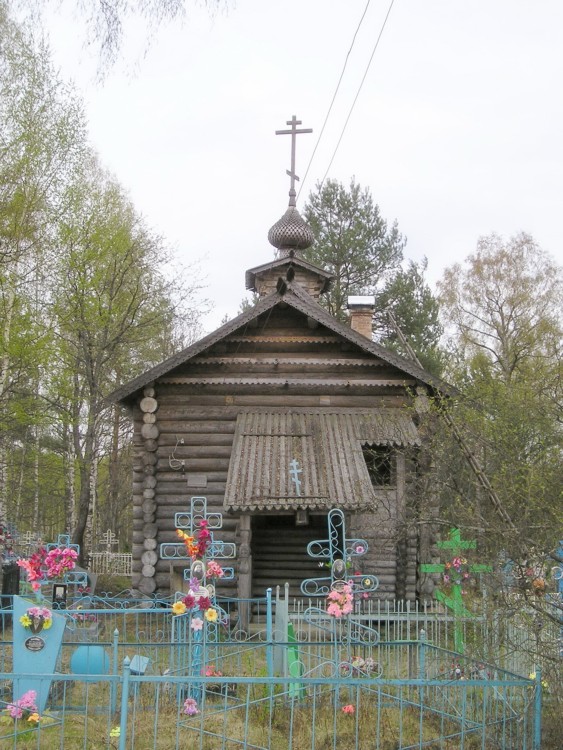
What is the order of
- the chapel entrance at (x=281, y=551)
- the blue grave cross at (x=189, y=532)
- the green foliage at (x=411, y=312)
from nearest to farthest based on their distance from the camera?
the blue grave cross at (x=189, y=532), the chapel entrance at (x=281, y=551), the green foliage at (x=411, y=312)

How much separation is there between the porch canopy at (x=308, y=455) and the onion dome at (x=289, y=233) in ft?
23.2

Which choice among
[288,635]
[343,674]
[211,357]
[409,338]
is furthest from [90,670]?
[409,338]

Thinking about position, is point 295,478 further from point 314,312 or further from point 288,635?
point 288,635

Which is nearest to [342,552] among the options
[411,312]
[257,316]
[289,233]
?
[257,316]

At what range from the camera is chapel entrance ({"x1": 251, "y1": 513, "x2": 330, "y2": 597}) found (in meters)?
15.3

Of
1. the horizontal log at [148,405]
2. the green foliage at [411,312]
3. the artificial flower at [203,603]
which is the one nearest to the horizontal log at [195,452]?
the horizontal log at [148,405]

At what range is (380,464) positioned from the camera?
14.9 metres

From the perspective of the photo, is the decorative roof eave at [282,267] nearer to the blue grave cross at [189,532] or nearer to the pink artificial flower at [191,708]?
the blue grave cross at [189,532]

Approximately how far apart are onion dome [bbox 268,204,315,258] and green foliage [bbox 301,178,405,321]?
8651mm

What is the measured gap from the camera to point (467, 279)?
30578 millimetres

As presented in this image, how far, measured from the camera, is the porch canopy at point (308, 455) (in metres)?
13.1

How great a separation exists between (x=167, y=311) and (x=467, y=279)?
39.9 ft

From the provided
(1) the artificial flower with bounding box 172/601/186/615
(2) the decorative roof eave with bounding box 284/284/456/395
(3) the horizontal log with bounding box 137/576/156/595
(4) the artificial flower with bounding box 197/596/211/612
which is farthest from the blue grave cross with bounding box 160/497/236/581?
(1) the artificial flower with bounding box 172/601/186/615

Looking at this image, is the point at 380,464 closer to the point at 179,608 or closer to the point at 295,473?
the point at 295,473
